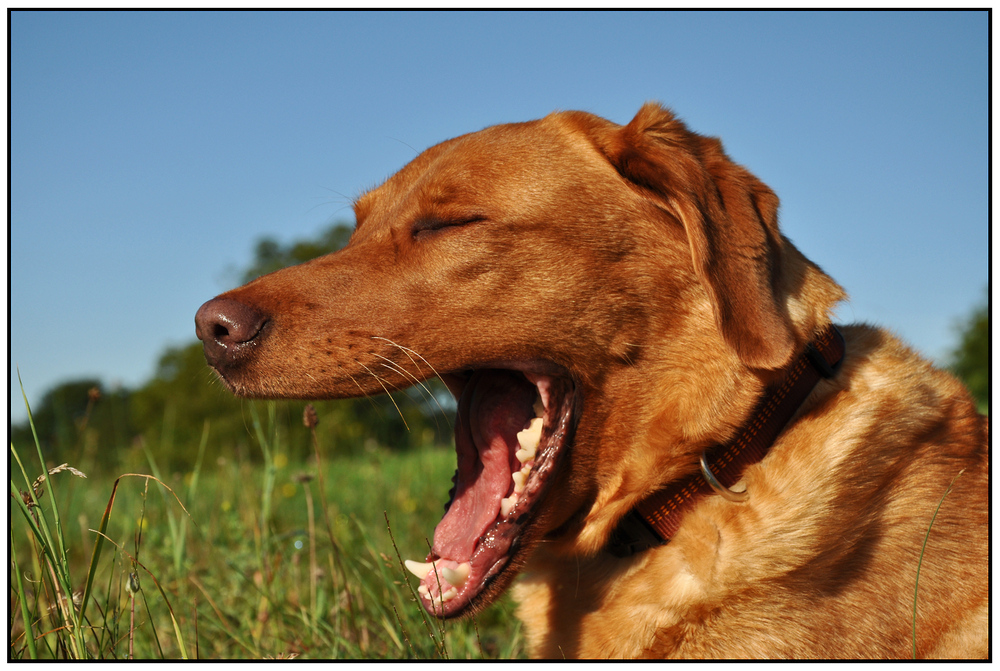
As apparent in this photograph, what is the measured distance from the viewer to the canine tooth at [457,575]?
7.80 ft

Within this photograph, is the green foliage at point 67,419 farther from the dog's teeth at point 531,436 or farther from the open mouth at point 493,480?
the dog's teeth at point 531,436

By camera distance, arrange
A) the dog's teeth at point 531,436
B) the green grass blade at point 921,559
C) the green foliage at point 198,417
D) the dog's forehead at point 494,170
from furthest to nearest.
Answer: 1. the green foliage at point 198,417
2. the dog's forehead at point 494,170
3. the dog's teeth at point 531,436
4. the green grass blade at point 921,559

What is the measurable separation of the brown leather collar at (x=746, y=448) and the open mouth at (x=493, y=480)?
1.21 ft

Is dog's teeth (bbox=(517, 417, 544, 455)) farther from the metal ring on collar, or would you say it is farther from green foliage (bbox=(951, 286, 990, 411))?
green foliage (bbox=(951, 286, 990, 411))

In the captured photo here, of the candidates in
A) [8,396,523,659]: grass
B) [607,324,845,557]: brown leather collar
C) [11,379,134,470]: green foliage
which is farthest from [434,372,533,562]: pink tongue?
[11,379,134,470]: green foliage

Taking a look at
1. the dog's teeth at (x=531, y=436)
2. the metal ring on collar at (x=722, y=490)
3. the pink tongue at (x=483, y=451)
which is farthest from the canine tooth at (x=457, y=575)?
the metal ring on collar at (x=722, y=490)

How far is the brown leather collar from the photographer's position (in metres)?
2.40

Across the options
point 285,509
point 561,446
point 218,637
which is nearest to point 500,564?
point 561,446

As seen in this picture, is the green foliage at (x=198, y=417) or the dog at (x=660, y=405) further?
the green foliage at (x=198, y=417)

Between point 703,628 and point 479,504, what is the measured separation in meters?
0.82

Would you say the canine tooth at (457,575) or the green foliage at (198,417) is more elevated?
the canine tooth at (457,575)

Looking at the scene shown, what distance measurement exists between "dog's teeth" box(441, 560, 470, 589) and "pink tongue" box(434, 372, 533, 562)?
105mm

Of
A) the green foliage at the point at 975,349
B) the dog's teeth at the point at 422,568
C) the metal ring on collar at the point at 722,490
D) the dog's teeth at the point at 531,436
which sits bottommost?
the green foliage at the point at 975,349

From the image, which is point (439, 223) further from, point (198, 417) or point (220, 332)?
point (198, 417)
